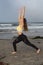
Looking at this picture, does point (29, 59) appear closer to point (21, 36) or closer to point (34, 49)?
point (21, 36)

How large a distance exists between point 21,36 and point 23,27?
428 millimetres

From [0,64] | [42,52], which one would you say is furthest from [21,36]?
[0,64]

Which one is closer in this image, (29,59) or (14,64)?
(14,64)

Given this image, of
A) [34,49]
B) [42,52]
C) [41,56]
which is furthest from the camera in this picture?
[34,49]

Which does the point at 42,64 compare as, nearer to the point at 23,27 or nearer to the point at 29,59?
the point at 29,59

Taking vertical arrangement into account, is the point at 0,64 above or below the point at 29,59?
above

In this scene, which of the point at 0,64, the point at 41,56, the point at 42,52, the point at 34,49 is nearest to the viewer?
the point at 0,64

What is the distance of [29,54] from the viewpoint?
9.59m

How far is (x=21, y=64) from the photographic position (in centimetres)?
772

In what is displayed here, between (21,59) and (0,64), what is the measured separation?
226 centimetres

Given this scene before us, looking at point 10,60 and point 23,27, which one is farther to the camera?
point 23,27

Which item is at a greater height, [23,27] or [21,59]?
[23,27]

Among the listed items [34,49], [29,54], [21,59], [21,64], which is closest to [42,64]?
[21,64]

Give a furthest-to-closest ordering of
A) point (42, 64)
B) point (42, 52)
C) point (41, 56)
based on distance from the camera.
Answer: point (42, 52) < point (41, 56) < point (42, 64)
